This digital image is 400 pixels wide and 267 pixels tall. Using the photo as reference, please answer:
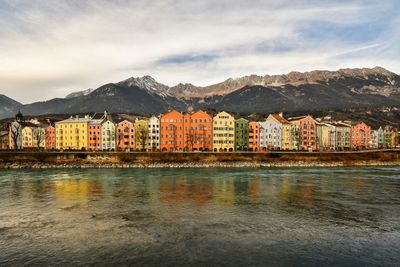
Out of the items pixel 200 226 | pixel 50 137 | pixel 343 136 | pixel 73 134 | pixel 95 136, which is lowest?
pixel 200 226

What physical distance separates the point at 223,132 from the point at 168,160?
40072 millimetres

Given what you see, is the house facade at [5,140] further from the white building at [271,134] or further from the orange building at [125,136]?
the white building at [271,134]

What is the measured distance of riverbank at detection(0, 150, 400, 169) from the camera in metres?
101

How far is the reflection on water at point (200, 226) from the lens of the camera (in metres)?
26.0

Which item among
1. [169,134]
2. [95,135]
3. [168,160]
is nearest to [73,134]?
[95,135]

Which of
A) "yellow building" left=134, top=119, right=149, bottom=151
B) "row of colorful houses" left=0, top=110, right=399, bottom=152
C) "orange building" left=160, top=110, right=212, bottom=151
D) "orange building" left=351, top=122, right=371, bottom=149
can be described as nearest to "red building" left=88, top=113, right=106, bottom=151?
"row of colorful houses" left=0, top=110, right=399, bottom=152

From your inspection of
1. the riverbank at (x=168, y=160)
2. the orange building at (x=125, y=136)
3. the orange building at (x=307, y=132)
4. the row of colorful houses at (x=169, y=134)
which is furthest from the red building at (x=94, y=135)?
the orange building at (x=307, y=132)

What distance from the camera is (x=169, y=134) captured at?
450 ft

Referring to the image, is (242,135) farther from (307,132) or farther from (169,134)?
(307,132)

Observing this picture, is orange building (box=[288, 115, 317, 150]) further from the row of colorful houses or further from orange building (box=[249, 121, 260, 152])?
orange building (box=[249, 121, 260, 152])

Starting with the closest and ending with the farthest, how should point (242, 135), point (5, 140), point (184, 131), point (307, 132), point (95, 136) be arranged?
1. point (184, 131)
2. point (95, 136)
3. point (242, 135)
4. point (5, 140)
5. point (307, 132)

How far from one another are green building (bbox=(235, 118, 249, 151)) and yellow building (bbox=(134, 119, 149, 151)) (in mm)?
36115

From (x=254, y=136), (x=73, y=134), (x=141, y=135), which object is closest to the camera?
(x=141, y=135)

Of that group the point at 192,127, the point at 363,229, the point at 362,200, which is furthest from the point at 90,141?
the point at 363,229
